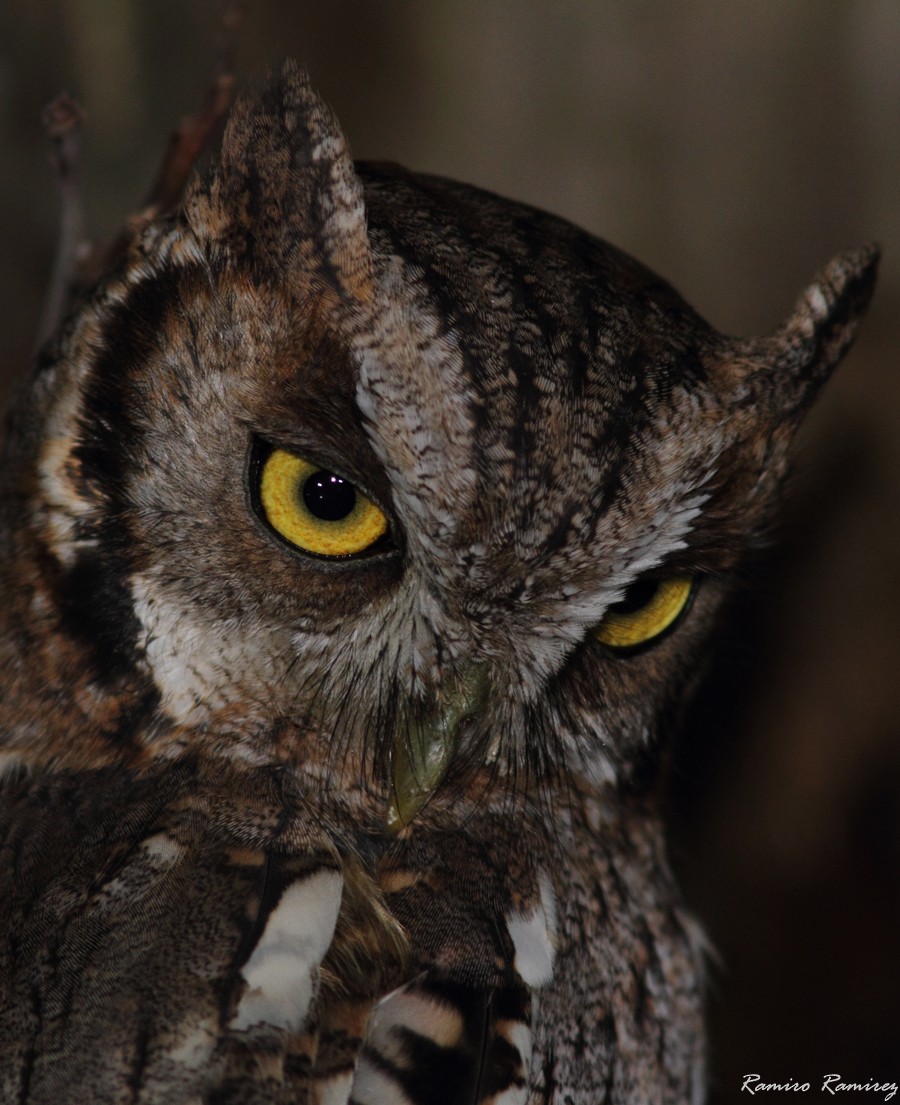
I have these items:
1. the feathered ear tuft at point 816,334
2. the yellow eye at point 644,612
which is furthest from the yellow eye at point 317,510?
the feathered ear tuft at point 816,334

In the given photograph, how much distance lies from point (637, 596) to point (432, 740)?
30 cm

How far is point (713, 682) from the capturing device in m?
1.77

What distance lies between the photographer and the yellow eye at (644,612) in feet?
4.13

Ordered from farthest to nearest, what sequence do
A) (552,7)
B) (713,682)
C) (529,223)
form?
(552,7) < (713,682) < (529,223)

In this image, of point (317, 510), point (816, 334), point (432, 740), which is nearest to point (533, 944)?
point (432, 740)

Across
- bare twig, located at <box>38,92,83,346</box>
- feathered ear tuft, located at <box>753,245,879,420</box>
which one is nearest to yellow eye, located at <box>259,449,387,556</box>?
feathered ear tuft, located at <box>753,245,879,420</box>

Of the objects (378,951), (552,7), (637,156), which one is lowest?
(378,951)

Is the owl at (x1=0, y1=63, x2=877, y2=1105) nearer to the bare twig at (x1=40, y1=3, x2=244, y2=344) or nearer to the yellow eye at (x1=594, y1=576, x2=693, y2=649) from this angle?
the yellow eye at (x1=594, y1=576, x2=693, y2=649)

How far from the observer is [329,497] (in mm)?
1094

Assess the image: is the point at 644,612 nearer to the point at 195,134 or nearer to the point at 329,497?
the point at 329,497

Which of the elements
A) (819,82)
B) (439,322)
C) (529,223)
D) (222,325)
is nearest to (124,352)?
(222,325)

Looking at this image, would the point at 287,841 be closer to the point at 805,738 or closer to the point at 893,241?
the point at 805,738

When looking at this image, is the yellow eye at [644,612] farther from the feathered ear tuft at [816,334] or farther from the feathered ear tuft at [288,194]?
the feathered ear tuft at [288,194]

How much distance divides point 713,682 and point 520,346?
905 millimetres
